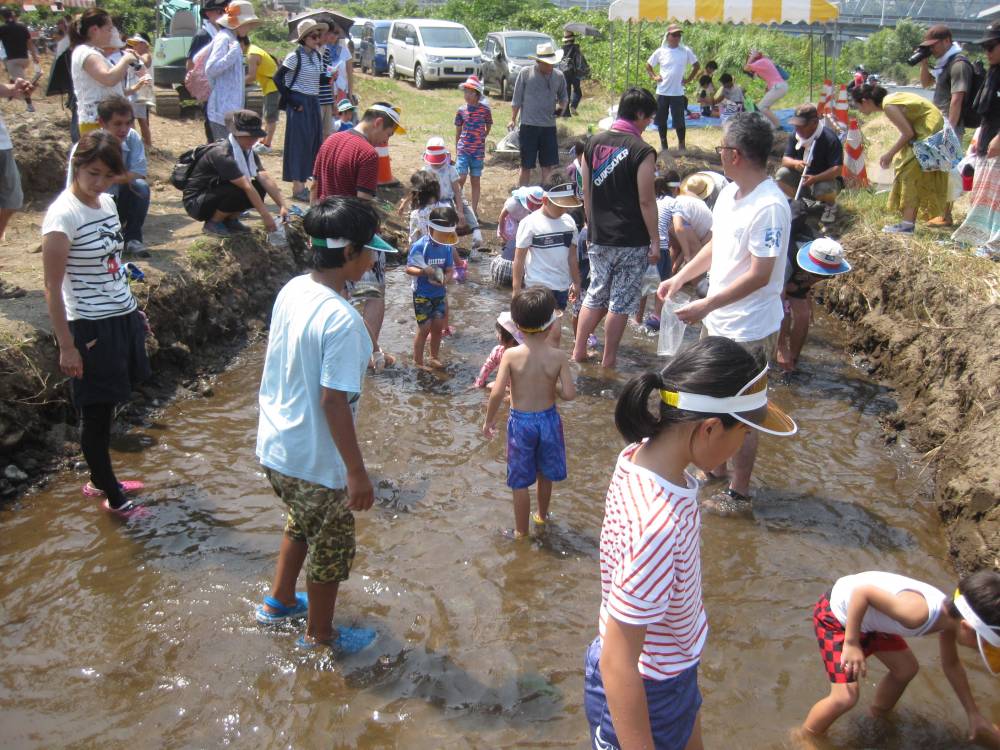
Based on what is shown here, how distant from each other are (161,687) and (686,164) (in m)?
11.6

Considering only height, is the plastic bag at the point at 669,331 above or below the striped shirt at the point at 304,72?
below

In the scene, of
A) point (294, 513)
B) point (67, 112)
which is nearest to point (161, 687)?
point (294, 513)

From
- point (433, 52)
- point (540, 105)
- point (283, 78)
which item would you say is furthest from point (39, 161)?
point (433, 52)

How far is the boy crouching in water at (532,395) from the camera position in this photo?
14.4 feet

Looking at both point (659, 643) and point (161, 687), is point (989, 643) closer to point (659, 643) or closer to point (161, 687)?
point (659, 643)

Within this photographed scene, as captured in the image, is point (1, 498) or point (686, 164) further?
point (686, 164)

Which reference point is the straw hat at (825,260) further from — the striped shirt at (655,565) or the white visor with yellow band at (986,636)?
the striped shirt at (655,565)

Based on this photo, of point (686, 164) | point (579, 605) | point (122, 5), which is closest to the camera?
point (579, 605)

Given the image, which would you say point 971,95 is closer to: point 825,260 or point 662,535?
point 825,260

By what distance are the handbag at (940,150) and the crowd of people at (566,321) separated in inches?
11.4

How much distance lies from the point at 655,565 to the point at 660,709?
0.52m

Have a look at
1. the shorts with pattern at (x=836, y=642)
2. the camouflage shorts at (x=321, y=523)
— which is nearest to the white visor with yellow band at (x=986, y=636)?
the shorts with pattern at (x=836, y=642)

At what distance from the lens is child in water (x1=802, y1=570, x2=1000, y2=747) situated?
2900 mm

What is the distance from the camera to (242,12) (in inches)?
353
